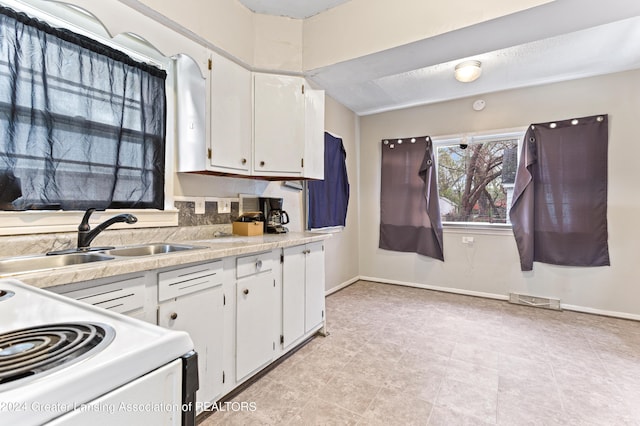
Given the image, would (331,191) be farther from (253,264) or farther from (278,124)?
(253,264)

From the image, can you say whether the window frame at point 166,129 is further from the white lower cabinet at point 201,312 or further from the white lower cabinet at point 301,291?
the white lower cabinet at point 301,291

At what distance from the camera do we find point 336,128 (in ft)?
13.4

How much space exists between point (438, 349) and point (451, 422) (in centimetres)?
88

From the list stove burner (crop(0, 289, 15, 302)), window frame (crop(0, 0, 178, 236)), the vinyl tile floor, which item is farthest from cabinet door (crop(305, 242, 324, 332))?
stove burner (crop(0, 289, 15, 302))

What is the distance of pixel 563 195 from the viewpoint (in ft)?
11.0

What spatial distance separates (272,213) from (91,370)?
2.38 m

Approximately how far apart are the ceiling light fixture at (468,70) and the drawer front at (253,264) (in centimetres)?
257

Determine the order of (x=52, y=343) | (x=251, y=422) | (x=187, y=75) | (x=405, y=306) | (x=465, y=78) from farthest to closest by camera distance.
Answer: (x=405, y=306)
(x=465, y=78)
(x=187, y=75)
(x=251, y=422)
(x=52, y=343)

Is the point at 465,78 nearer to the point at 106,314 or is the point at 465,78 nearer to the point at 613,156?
the point at 613,156

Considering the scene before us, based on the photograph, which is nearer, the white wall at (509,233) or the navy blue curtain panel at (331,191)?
the white wall at (509,233)

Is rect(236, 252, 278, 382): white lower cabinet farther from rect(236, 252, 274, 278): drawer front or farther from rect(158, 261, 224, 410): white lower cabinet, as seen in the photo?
rect(158, 261, 224, 410): white lower cabinet

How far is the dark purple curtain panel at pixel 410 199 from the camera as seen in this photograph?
4090 millimetres

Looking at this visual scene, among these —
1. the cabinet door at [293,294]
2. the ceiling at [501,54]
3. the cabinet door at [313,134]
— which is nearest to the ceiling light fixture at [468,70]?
the ceiling at [501,54]

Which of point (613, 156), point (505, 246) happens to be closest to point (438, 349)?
point (505, 246)
